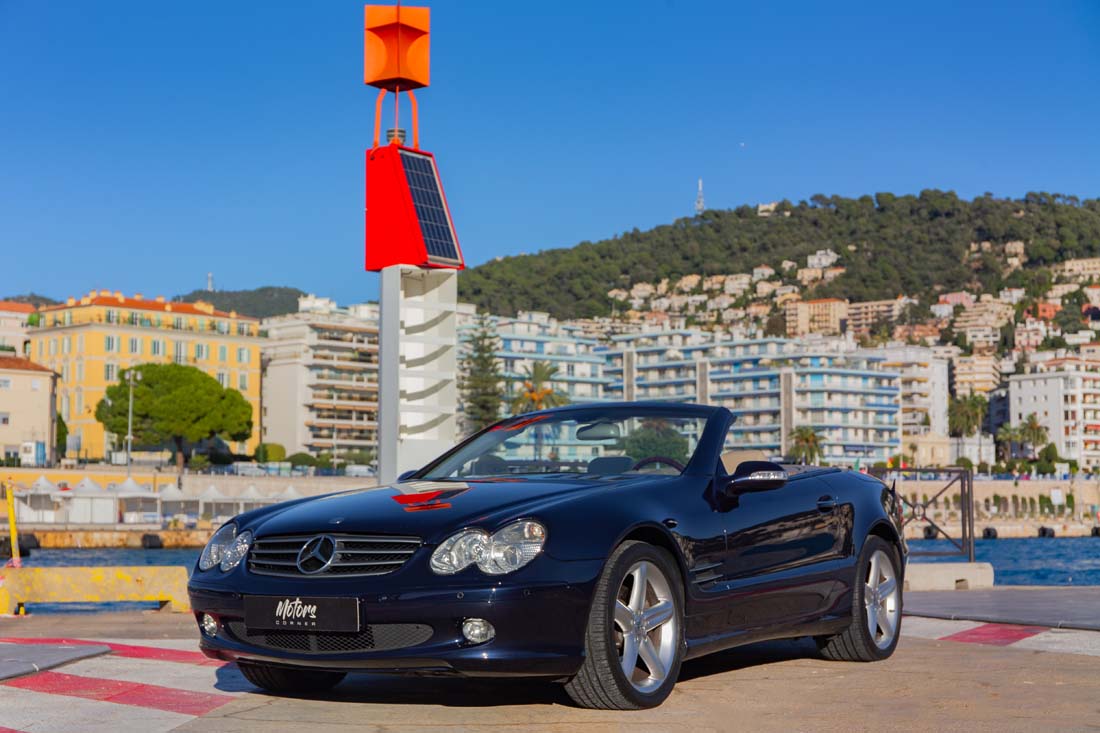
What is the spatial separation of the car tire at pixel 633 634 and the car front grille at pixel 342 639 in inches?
26.1

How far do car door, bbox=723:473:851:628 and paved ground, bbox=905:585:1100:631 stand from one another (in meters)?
2.72

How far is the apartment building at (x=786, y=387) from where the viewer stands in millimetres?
159500

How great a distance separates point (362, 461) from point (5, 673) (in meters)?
128

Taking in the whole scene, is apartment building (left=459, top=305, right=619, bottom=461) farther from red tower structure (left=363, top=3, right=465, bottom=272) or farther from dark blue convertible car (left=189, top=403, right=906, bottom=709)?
dark blue convertible car (left=189, top=403, right=906, bottom=709)

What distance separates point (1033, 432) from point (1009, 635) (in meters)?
193

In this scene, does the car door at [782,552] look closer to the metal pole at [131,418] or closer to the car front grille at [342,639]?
the car front grille at [342,639]

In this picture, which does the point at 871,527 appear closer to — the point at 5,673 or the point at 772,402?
the point at 5,673

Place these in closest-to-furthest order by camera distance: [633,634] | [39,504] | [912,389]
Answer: [633,634]
[39,504]
[912,389]

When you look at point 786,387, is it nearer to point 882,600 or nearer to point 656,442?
point 882,600

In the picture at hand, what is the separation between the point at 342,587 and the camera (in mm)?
5488

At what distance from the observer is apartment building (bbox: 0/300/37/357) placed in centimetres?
14125

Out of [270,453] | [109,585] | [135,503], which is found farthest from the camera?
[270,453]

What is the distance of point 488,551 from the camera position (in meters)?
5.43

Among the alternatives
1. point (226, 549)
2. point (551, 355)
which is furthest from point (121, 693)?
point (551, 355)
